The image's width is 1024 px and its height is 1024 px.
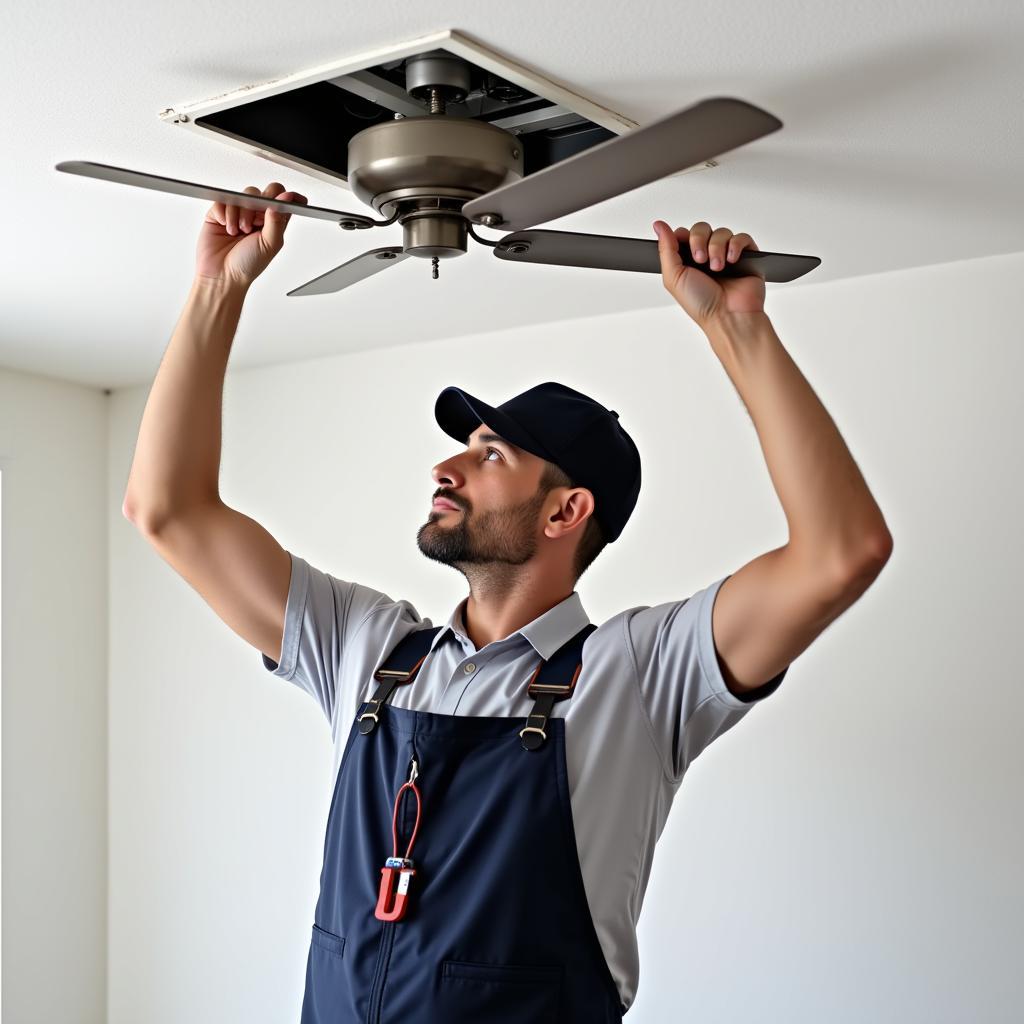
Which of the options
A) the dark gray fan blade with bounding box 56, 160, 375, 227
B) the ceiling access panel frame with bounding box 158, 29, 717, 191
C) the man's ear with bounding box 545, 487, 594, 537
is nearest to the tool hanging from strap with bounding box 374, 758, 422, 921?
the man's ear with bounding box 545, 487, 594, 537

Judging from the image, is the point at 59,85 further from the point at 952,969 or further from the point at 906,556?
the point at 952,969

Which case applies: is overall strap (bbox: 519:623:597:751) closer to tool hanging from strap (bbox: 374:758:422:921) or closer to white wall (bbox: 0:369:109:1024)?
tool hanging from strap (bbox: 374:758:422:921)

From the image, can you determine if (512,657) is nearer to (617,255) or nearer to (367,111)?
(617,255)

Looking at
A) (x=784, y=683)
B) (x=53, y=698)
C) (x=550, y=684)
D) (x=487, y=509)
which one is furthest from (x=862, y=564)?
(x=53, y=698)

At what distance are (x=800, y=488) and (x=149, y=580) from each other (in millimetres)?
2693

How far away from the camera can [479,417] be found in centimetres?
172

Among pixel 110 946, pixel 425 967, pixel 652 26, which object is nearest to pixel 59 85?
pixel 652 26

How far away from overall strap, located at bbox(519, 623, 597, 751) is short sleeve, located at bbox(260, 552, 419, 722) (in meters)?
0.32

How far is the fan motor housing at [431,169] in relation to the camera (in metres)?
1.53

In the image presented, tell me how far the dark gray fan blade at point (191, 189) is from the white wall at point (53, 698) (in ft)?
7.22

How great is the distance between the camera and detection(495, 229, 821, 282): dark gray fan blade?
1400 millimetres

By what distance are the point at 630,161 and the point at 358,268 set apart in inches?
22.2

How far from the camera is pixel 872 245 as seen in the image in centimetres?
234

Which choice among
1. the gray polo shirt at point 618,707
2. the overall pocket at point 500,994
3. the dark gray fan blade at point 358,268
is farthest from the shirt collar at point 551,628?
the dark gray fan blade at point 358,268
